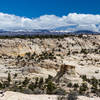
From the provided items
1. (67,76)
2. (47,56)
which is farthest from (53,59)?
(67,76)

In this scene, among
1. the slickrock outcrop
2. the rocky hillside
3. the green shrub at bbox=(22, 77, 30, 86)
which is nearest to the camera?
the slickrock outcrop

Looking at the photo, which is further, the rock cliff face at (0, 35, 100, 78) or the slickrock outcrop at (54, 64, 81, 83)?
the rock cliff face at (0, 35, 100, 78)

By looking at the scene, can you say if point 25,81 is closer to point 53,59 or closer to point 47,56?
point 53,59

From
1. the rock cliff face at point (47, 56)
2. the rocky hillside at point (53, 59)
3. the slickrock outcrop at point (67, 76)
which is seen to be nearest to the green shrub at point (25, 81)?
the rocky hillside at point (53, 59)

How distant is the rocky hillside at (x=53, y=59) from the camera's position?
99.8ft

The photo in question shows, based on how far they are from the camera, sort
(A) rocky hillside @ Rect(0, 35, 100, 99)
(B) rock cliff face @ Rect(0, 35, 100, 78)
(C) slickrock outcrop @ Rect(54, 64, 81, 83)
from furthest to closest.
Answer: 1. (B) rock cliff face @ Rect(0, 35, 100, 78)
2. (A) rocky hillside @ Rect(0, 35, 100, 99)
3. (C) slickrock outcrop @ Rect(54, 64, 81, 83)

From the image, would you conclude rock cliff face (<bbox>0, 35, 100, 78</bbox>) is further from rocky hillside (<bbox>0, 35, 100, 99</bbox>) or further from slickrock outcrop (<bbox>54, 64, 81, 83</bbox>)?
slickrock outcrop (<bbox>54, 64, 81, 83</bbox>)

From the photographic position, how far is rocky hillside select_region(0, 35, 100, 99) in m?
30.4

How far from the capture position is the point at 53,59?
43.7 m

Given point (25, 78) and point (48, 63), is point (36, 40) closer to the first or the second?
point (48, 63)

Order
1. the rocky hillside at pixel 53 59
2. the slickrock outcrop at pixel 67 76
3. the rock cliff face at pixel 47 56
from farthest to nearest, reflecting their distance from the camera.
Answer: the rock cliff face at pixel 47 56, the rocky hillside at pixel 53 59, the slickrock outcrop at pixel 67 76

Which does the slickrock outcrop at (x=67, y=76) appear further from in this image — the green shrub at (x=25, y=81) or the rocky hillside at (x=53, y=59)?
the green shrub at (x=25, y=81)

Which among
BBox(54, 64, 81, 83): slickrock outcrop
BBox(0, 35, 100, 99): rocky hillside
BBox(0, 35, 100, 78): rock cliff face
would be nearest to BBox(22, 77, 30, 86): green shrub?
BBox(0, 35, 100, 99): rocky hillside

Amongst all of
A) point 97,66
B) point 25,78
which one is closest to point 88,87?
point 25,78
